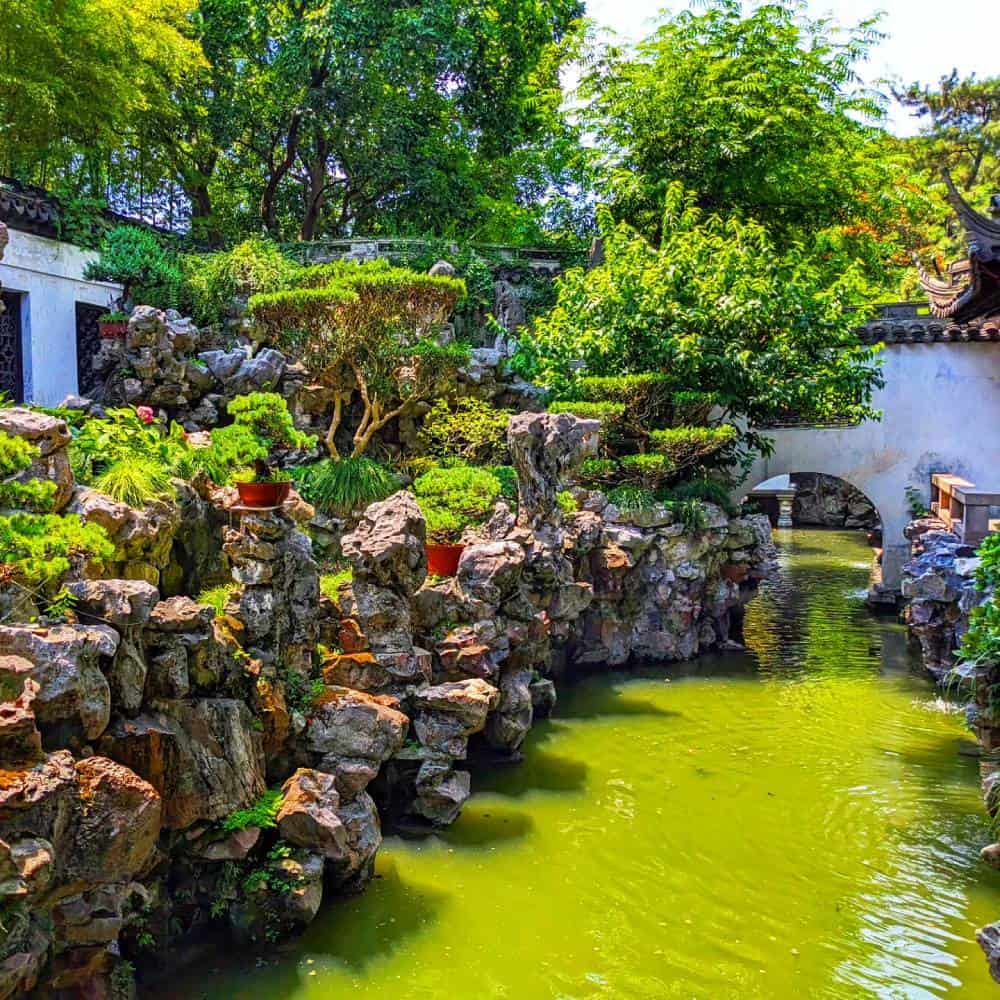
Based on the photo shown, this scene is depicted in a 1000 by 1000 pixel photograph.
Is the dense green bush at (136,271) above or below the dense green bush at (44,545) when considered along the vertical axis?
above

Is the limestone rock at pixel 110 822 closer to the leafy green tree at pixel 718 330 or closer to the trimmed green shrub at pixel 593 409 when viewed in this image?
the trimmed green shrub at pixel 593 409

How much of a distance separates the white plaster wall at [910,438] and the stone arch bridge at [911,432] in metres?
0.01

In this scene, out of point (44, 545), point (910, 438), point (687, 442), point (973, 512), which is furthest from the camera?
point (910, 438)

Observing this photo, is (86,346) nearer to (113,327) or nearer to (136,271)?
(136,271)

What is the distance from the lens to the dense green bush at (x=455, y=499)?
397 inches

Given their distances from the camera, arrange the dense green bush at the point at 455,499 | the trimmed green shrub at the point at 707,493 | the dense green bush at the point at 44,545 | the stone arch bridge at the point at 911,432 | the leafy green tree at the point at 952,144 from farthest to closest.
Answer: the leafy green tree at the point at 952,144
the stone arch bridge at the point at 911,432
the trimmed green shrub at the point at 707,493
the dense green bush at the point at 455,499
the dense green bush at the point at 44,545

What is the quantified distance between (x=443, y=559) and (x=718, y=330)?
584 centimetres

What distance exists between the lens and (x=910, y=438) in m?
15.3

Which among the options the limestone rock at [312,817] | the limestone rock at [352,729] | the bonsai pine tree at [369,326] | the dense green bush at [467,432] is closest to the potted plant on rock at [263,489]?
the limestone rock at [352,729]

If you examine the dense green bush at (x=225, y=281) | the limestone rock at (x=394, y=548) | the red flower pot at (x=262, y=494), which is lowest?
the limestone rock at (x=394, y=548)

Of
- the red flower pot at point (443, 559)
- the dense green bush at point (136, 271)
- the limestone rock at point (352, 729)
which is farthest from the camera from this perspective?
the dense green bush at point (136, 271)

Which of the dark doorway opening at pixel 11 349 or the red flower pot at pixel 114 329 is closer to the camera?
the dark doorway opening at pixel 11 349

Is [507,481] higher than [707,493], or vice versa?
[507,481]

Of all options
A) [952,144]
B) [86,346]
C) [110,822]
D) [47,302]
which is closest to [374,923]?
[110,822]
